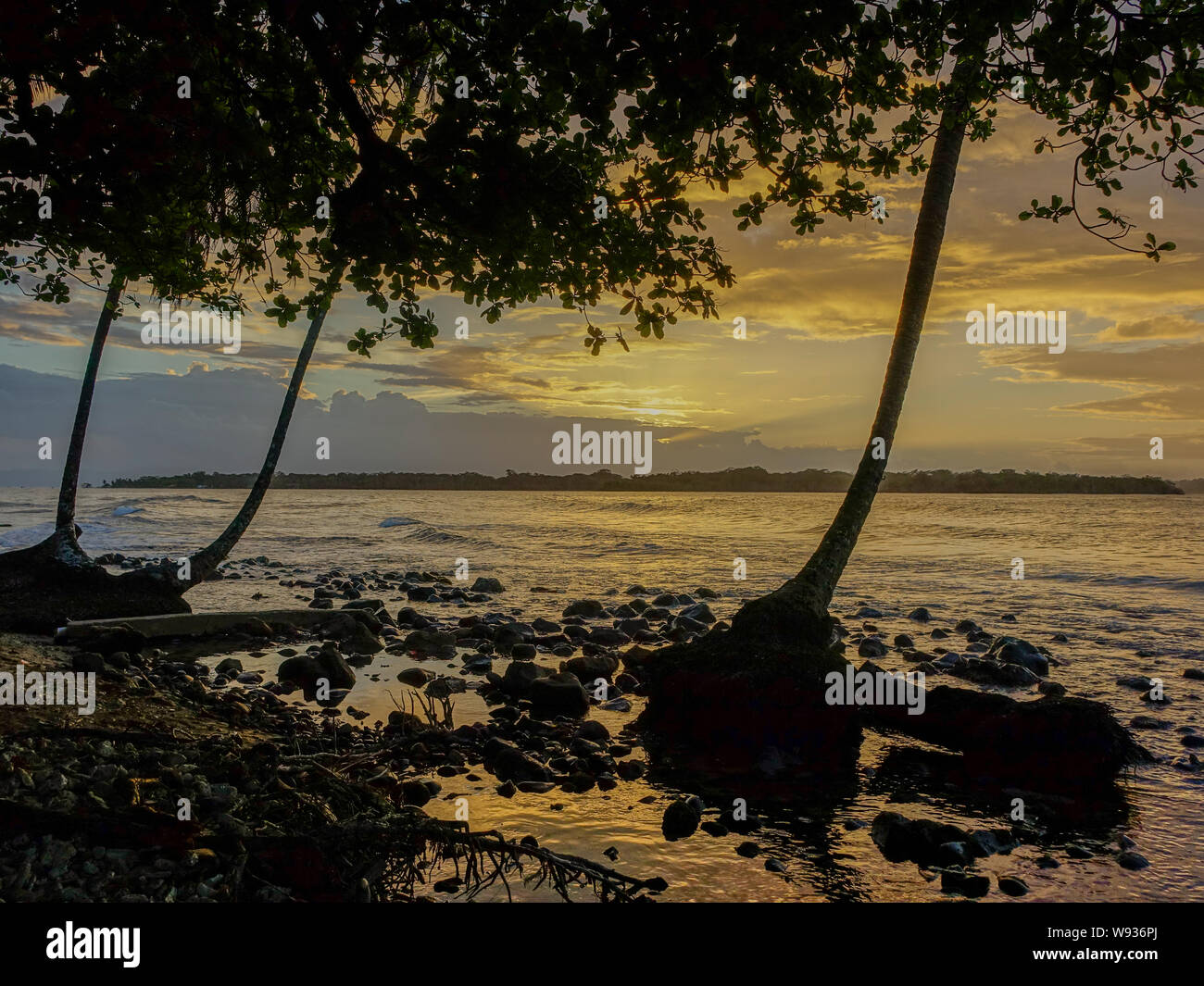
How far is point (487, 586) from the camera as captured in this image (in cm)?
2341

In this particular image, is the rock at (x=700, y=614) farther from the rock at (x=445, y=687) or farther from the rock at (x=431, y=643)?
the rock at (x=445, y=687)

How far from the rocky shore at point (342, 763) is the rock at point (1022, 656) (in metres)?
0.05

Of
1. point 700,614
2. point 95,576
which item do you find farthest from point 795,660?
point 95,576

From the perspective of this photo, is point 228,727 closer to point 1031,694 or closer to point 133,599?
point 133,599

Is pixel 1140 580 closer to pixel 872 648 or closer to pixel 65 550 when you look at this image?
pixel 872 648

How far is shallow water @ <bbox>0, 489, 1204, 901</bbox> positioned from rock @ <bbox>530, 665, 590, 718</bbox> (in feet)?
2.01

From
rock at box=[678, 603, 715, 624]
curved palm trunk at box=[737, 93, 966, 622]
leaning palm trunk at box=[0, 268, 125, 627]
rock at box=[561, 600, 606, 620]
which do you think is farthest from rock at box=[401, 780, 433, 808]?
leaning palm trunk at box=[0, 268, 125, 627]

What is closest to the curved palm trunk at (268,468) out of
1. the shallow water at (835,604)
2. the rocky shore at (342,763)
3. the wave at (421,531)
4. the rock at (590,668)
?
the shallow water at (835,604)

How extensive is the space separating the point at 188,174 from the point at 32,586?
12918 mm

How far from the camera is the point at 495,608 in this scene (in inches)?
785

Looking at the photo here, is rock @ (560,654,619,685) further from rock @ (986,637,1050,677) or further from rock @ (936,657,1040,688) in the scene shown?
rock @ (986,637,1050,677)

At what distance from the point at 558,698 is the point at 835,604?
13.8 m

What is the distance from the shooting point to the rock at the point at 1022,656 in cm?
1318

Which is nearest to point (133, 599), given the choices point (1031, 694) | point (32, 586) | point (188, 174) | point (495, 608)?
point (32, 586)
